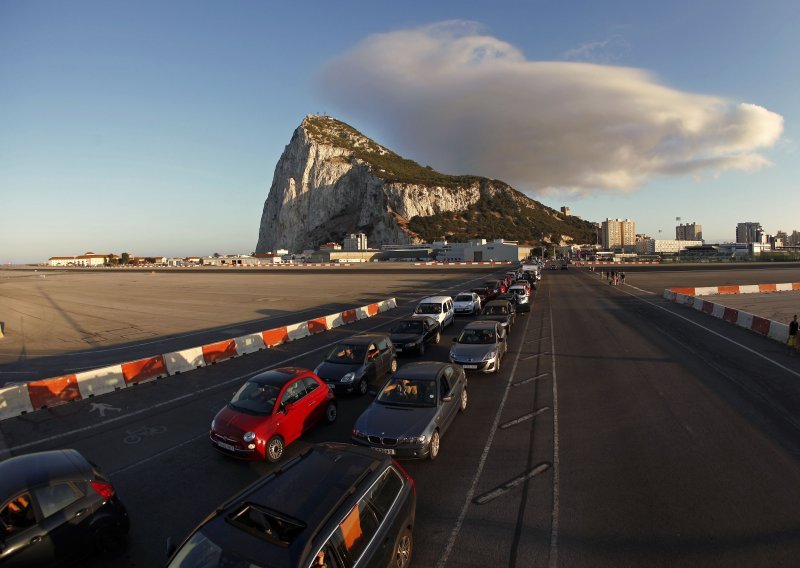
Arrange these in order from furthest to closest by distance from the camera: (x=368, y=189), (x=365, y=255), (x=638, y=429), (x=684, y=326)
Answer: (x=368, y=189)
(x=365, y=255)
(x=684, y=326)
(x=638, y=429)

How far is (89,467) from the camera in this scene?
20.0 feet

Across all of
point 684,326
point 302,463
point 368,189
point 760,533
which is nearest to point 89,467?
point 302,463

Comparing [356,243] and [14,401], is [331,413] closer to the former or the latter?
[14,401]

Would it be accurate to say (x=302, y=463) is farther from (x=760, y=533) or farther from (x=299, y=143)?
(x=299, y=143)

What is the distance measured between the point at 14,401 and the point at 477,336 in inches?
545

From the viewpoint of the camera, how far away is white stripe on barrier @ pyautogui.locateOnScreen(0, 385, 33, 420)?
456 inches

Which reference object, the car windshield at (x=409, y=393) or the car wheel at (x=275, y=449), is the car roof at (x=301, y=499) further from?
the car windshield at (x=409, y=393)

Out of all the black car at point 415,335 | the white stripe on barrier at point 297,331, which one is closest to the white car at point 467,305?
the black car at point 415,335

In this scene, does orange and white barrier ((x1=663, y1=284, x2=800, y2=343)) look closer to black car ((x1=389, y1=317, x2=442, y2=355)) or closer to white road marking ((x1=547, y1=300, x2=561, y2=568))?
white road marking ((x1=547, y1=300, x2=561, y2=568))

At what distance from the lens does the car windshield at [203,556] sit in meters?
3.91

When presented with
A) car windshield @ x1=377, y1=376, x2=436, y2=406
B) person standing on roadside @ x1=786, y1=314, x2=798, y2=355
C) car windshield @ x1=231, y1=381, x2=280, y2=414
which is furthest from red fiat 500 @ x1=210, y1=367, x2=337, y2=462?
person standing on roadside @ x1=786, y1=314, x2=798, y2=355

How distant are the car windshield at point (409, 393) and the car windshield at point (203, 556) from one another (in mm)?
5405

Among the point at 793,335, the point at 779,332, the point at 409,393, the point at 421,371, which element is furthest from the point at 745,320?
the point at 409,393

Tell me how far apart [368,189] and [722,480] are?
603 ft
